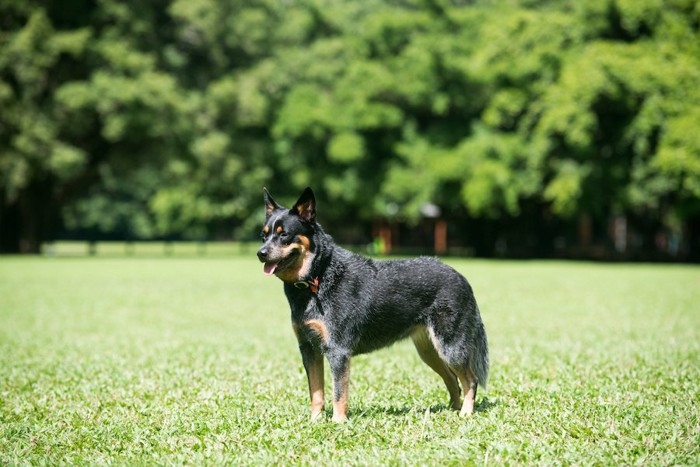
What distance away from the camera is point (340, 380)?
231 inches

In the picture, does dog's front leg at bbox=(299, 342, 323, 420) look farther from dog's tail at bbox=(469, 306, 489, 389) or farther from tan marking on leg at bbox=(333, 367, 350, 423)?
dog's tail at bbox=(469, 306, 489, 389)

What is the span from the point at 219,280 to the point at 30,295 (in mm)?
7053

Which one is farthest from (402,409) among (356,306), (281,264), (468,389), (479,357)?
(281,264)

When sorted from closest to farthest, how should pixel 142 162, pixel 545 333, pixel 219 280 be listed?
pixel 545 333 < pixel 219 280 < pixel 142 162

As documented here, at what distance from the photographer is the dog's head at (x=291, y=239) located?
5.70 metres

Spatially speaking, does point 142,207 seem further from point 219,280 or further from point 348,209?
point 219,280

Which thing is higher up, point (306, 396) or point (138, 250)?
point (306, 396)

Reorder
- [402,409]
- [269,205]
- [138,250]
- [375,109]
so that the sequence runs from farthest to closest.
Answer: [138,250]
[375,109]
[402,409]
[269,205]

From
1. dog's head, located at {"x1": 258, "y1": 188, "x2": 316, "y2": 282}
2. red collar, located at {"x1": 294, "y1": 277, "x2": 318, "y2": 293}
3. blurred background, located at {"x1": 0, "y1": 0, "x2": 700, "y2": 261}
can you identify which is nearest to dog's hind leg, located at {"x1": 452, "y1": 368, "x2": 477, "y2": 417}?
red collar, located at {"x1": 294, "y1": 277, "x2": 318, "y2": 293}

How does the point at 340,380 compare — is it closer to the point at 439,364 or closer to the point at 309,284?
the point at 309,284

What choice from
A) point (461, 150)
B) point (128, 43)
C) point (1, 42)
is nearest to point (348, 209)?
point (461, 150)

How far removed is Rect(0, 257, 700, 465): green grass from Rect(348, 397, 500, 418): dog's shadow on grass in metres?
0.03

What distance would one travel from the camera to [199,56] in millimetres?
43844

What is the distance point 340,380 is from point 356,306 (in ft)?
2.05
